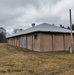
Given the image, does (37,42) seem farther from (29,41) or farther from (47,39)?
(29,41)

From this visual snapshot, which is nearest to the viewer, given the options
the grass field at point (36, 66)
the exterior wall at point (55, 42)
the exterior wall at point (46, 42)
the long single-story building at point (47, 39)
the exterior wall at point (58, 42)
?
the grass field at point (36, 66)

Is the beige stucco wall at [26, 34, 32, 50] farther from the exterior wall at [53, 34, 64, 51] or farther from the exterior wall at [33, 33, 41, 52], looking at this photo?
the exterior wall at [53, 34, 64, 51]

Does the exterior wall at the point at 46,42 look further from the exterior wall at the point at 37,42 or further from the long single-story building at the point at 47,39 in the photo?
the exterior wall at the point at 37,42

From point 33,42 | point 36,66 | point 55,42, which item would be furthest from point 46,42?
point 36,66

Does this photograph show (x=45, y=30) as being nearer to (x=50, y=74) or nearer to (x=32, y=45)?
(x=32, y=45)

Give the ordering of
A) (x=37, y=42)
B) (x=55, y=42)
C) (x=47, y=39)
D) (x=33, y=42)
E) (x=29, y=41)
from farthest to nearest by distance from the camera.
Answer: (x=29, y=41), (x=33, y=42), (x=55, y=42), (x=47, y=39), (x=37, y=42)

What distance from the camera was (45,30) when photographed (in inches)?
824

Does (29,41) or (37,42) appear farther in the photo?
(29,41)

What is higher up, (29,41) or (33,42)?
(29,41)

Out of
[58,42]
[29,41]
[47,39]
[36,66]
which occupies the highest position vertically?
[47,39]

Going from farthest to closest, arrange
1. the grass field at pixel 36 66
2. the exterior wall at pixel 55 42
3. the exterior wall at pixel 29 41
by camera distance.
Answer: the exterior wall at pixel 29 41, the exterior wall at pixel 55 42, the grass field at pixel 36 66

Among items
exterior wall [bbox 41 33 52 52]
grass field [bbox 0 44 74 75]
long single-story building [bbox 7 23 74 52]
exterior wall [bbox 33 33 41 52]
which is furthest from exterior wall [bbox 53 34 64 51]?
grass field [bbox 0 44 74 75]

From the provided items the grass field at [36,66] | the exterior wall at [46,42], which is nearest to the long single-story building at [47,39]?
the exterior wall at [46,42]

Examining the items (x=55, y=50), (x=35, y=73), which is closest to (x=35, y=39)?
(x=55, y=50)
